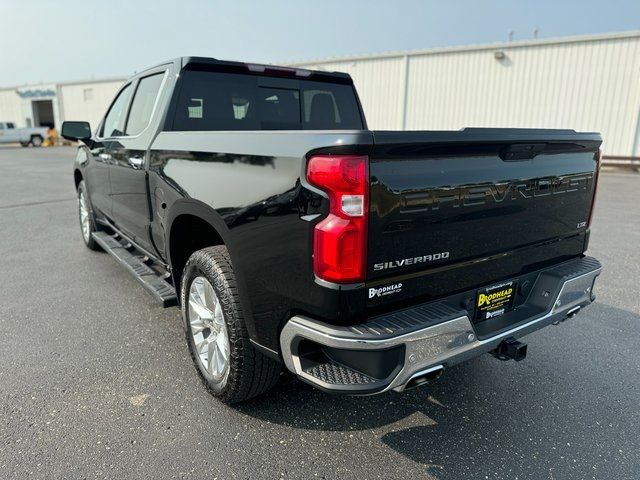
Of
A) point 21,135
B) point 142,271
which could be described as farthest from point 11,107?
point 142,271

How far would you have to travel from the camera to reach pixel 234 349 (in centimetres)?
249

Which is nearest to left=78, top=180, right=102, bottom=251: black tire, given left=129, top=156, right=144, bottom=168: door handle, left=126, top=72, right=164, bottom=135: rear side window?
left=126, top=72, right=164, bottom=135: rear side window

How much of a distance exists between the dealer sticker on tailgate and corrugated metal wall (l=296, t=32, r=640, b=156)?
57.2 ft

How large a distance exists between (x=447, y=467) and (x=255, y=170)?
1.68 m

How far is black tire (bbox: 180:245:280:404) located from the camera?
2.46 m

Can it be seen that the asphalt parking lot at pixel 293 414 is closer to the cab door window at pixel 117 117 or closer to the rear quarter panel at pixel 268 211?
the rear quarter panel at pixel 268 211

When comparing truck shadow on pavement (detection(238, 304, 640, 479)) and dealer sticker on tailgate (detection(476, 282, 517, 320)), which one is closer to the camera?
truck shadow on pavement (detection(238, 304, 640, 479))

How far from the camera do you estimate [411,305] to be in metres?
2.18

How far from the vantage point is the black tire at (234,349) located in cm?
246

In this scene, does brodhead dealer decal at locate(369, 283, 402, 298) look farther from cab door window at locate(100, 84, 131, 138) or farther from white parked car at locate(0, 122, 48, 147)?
white parked car at locate(0, 122, 48, 147)

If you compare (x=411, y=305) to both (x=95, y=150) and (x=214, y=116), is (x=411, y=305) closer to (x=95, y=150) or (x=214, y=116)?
(x=214, y=116)

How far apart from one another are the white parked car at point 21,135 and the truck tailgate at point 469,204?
3871 centimetres

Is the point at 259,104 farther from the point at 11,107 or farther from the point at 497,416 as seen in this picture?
the point at 11,107

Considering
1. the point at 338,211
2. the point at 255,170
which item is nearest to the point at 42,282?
the point at 255,170
